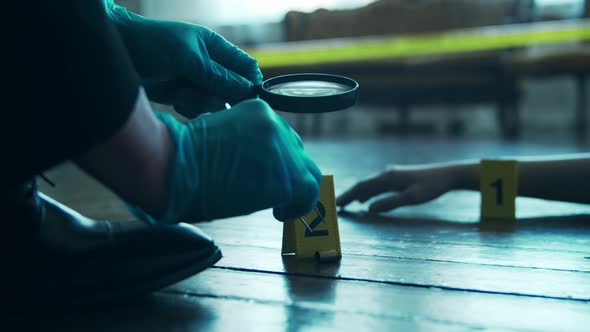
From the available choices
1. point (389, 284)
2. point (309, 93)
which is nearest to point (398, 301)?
point (389, 284)

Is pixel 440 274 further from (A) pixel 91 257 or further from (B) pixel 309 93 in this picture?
(A) pixel 91 257

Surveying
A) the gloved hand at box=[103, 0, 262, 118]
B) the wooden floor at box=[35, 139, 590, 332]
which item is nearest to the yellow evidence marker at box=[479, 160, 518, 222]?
the wooden floor at box=[35, 139, 590, 332]

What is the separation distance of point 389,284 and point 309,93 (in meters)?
0.27

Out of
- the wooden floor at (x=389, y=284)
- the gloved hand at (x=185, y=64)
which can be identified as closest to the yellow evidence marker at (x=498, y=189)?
the wooden floor at (x=389, y=284)

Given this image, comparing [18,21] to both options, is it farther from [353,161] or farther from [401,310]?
[353,161]

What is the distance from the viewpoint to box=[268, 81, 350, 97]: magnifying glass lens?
0.77m

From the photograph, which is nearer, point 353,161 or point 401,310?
point 401,310

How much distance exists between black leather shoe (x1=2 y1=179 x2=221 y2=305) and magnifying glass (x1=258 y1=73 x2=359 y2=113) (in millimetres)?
199

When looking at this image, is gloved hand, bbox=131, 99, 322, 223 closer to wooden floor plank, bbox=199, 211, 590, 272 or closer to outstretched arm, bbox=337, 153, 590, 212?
wooden floor plank, bbox=199, 211, 590, 272

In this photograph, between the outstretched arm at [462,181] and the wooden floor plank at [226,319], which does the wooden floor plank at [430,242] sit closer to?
the outstretched arm at [462,181]

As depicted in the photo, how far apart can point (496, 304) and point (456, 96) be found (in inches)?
145

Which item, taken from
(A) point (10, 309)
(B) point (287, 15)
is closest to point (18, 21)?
(A) point (10, 309)

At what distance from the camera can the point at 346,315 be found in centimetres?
58

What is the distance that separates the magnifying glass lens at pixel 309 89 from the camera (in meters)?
0.77
